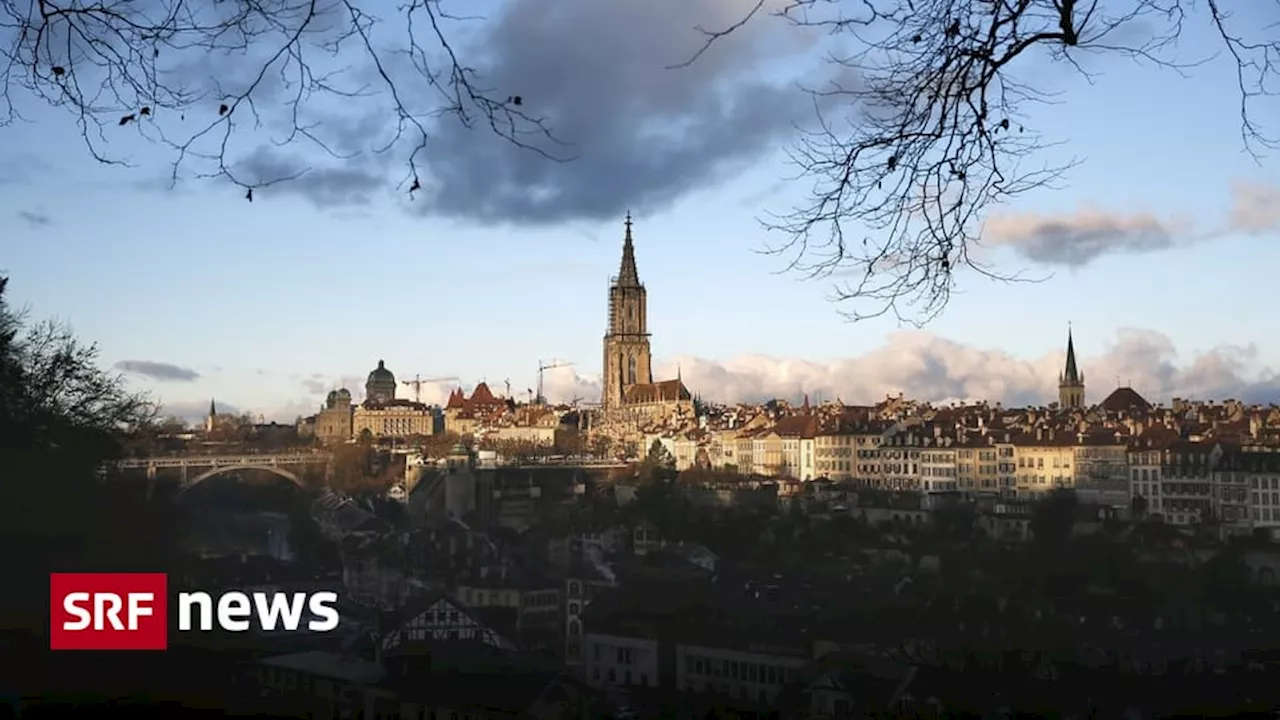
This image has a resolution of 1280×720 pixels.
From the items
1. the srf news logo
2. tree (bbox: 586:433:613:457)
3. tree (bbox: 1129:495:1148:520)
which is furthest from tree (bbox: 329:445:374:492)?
tree (bbox: 1129:495:1148:520)

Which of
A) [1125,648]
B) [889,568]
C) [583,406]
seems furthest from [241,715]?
[583,406]

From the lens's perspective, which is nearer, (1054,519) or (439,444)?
(1054,519)

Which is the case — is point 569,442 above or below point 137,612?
above

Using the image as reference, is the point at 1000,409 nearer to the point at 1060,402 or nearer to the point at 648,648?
the point at 1060,402

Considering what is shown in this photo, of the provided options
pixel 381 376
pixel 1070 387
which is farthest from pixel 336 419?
pixel 1070 387

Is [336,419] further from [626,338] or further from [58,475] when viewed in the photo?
[58,475]

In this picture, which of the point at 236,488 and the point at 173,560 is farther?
the point at 236,488
